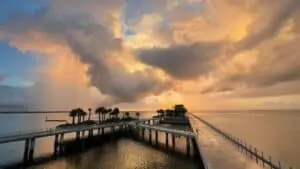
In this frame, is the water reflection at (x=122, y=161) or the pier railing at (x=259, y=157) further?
the water reflection at (x=122, y=161)

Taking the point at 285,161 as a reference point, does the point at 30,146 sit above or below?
above

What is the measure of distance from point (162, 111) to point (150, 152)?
373 feet

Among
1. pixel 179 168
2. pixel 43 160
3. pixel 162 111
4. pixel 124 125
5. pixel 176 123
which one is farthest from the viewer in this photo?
pixel 162 111

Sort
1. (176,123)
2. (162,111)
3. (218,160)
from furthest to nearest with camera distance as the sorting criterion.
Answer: (162,111), (176,123), (218,160)

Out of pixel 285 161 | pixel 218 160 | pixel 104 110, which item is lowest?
pixel 285 161

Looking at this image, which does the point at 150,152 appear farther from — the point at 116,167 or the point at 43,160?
the point at 43,160

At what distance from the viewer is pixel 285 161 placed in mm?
51750

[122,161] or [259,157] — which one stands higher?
[259,157]

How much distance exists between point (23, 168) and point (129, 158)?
19.2m

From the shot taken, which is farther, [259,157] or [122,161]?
[122,161]

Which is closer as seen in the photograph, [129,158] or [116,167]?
[116,167]

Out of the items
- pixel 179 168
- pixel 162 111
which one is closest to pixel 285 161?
pixel 179 168

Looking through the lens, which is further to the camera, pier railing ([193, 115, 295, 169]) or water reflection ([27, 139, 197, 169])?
water reflection ([27, 139, 197, 169])

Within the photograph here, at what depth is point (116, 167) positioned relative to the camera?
43625mm
